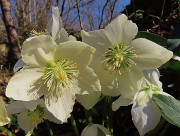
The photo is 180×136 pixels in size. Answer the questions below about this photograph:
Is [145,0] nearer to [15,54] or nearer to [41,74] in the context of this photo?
[41,74]

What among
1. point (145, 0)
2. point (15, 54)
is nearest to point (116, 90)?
point (145, 0)

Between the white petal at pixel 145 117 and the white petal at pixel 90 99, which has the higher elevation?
the white petal at pixel 90 99

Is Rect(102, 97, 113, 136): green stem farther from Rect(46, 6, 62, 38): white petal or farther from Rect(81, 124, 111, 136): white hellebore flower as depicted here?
Rect(46, 6, 62, 38): white petal

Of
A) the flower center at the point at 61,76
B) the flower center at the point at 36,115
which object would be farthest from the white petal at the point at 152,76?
the flower center at the point at 36,115

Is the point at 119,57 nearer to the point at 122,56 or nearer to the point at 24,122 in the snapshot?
the point at 122,56

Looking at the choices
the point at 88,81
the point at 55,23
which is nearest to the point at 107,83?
the point at 88,81

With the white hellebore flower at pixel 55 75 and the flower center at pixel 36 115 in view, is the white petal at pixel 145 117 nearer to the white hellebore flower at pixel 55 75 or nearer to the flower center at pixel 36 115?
the white hellebore flower at pixel 55 75

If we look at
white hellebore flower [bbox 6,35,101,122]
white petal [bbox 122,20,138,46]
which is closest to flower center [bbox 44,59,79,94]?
white hellebore flower [bbox 6,35,101,122]
